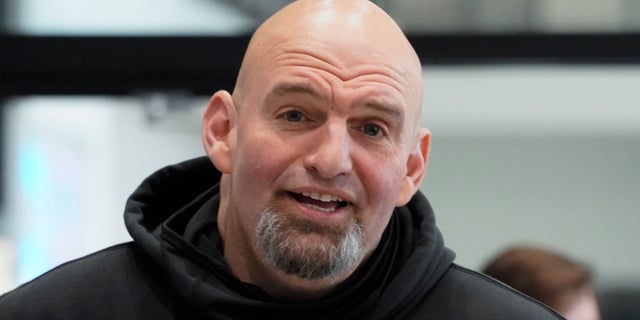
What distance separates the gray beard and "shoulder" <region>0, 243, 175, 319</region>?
214 millimetres

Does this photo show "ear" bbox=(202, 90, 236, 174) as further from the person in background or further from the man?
the person in background

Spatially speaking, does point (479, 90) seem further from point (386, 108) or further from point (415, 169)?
point (386, 108)

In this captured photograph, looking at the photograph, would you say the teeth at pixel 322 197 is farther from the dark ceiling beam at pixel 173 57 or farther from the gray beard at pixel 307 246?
the dark ceiling beam at pixel 173 57

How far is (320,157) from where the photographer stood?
145cm

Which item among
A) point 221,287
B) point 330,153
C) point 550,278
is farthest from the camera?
point 550,278

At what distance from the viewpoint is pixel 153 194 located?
1.75 meters

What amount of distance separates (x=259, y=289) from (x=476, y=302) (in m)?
0.26

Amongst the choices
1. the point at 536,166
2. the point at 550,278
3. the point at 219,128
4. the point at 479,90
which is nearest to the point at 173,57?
the point at 479,90

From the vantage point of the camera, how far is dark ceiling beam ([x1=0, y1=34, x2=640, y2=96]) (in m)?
3.76

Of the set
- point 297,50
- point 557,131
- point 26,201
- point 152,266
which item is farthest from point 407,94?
point 26,201

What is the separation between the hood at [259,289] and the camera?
1536mm

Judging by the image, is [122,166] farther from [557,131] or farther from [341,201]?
[341,201]

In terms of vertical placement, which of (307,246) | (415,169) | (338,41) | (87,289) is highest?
(338,41)

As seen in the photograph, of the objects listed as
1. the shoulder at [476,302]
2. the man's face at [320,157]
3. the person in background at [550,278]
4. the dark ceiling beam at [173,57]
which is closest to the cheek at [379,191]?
the man's face at [320,157]
